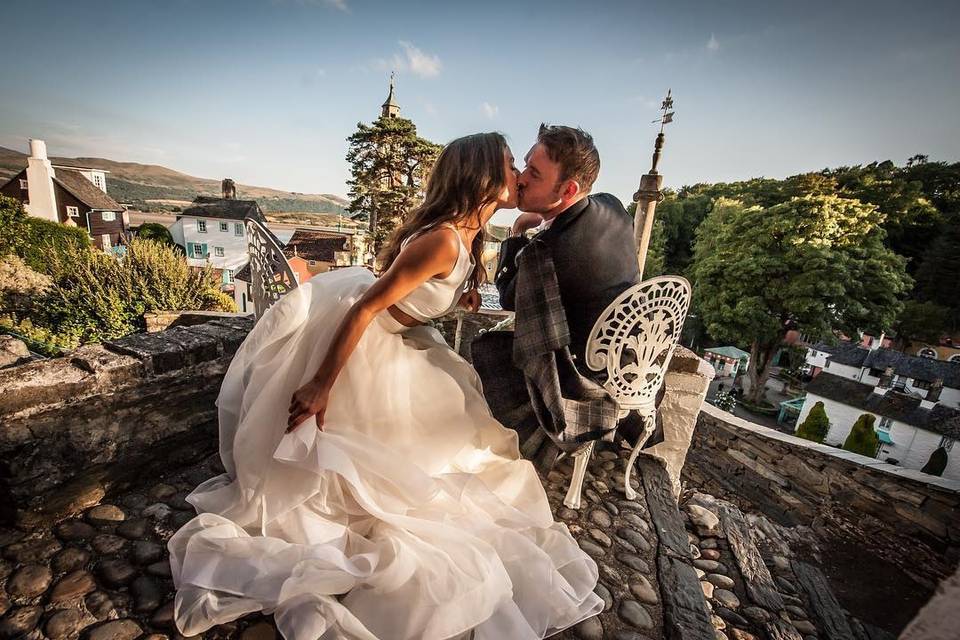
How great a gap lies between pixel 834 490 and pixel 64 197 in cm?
3954

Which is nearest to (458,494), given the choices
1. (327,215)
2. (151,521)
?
(151,521)

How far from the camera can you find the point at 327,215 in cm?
5119

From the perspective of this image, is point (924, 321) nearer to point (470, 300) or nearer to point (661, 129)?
point (661, 129)

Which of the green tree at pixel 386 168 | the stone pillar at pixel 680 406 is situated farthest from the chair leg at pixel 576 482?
the green tree at pixel 386 168

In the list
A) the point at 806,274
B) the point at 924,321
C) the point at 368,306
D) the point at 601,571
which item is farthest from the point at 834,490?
the point at 924,321

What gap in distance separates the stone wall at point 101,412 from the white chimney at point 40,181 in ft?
112

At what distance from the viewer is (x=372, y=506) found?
143 centimetres

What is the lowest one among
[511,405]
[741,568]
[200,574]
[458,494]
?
[741,568]

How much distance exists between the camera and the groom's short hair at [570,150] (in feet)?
6.54

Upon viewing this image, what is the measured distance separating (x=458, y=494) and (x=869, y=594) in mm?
5245

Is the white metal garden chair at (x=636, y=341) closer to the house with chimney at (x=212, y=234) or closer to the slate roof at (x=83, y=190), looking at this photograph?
the house with chimney at (x=212, y=234)

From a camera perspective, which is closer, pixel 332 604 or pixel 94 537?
pixel 332 604

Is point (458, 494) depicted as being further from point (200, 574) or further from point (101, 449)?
point (101, 449)

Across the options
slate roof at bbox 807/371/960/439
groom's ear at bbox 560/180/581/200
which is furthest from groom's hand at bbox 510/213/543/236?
slate roof at bbox 807/371/960/439
